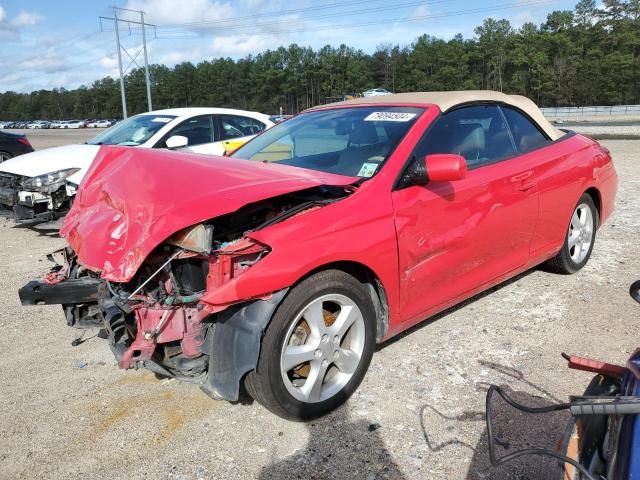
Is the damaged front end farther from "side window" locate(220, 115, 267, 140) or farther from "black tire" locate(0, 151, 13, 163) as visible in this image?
"black tire" locate(0, 151, 13, 163)

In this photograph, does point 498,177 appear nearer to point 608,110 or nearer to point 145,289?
point 145,289

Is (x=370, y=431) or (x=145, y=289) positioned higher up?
(x=145, y=289)

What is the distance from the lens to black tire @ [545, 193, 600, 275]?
15.6 ft

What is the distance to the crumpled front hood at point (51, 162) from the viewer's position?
22.6 feet

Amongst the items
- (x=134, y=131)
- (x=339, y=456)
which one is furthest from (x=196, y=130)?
(x=339, y=456)

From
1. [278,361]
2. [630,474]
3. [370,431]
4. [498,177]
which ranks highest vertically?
[498,177]

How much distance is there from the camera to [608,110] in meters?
48.0

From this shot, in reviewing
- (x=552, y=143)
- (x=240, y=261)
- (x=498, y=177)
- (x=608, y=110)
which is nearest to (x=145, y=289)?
→ (x=240, y=261)

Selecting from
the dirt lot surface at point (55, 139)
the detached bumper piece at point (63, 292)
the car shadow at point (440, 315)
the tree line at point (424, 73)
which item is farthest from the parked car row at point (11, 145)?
the tree line at point (424, 73)

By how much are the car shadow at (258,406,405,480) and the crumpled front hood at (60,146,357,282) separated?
3.85 feet

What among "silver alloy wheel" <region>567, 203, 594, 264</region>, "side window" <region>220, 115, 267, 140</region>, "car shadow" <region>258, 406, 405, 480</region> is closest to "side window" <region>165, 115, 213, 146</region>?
"side window" <region>220, 115, 267, 140</region>

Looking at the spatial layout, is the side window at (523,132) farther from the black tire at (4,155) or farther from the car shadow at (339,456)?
the black tire at (4,155)

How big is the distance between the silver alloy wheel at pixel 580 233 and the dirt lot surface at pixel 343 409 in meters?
0.58

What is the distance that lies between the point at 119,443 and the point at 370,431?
4.23 feet
